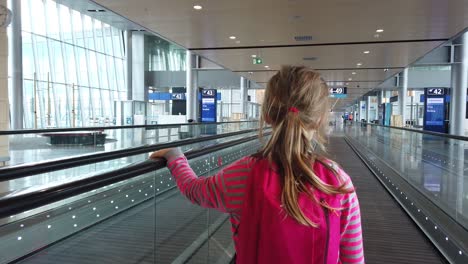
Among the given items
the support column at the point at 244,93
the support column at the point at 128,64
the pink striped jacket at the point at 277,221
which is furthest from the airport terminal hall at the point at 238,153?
the support column at the point at 244,93

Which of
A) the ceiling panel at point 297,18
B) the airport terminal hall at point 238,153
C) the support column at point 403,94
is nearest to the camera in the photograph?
the airport terminal hall at point 238,153

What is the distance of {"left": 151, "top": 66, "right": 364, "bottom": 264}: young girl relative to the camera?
1240mm

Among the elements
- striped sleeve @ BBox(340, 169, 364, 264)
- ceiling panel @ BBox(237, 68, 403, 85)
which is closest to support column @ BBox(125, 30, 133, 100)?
ceiling panel @ BBox(237, 68, 403, 85)

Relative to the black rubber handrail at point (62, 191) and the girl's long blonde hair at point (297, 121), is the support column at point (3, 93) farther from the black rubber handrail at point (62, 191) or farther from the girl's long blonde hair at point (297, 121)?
the girl's long blonde hair at point (297, 121)

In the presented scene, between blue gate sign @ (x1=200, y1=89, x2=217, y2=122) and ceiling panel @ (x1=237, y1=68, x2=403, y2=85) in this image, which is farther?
blue gate sign @ (x1=200, y1=89, x2=217, y2=122)

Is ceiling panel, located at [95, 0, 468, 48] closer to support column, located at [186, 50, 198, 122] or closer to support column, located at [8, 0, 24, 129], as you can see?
support column, located at [8, 0, 24, 129]

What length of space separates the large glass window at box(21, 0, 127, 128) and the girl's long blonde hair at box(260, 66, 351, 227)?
19727 millimetres

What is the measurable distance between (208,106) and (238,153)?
60.4 ft

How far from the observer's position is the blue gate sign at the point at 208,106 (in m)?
25.7

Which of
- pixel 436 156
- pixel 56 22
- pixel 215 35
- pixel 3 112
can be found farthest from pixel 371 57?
pixel 56 22

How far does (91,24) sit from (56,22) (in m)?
4.56

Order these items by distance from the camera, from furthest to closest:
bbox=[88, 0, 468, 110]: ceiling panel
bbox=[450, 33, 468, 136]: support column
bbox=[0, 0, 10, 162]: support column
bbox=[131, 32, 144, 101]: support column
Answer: bbox=[131, 32, 144, 101]: support column, bbox=[450, 33, 468, 136]: support column, bbox=[88, 0, 468, 110]: ceiling panel, bbox=[0, 0, 10, 162]: support column

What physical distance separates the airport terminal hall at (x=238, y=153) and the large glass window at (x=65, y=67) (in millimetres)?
119

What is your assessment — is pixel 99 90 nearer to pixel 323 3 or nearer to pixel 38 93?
pixel 38 93
